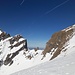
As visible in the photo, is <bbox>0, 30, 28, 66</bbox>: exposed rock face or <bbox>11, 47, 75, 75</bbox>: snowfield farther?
<bbox>0, 30, 28, 66</bbox>: exposed rock face

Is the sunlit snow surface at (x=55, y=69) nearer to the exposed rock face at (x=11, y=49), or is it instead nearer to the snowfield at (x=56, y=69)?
the snowfield at (x=56, y=69)

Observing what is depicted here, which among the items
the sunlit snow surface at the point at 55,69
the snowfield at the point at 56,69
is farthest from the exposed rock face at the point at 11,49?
the snowfield at the point at 56,69

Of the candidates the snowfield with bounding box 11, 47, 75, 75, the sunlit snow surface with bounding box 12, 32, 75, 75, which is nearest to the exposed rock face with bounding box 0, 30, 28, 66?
the sunlit snow surface with bounding box 12, 32, 75, 75

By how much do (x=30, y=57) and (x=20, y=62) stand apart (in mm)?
10631

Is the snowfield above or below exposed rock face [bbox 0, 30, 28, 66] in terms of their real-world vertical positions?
below

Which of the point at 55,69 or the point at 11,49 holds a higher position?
the point at 11,49

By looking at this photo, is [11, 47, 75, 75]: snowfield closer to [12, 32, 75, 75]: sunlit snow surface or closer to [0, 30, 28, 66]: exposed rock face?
[12, 32, 75, 75]: sunlit snow surface

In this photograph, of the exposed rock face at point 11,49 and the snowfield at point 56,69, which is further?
the exposed rock face at point 11,49

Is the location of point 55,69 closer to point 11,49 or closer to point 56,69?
point 56,69

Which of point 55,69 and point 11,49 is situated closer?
point 55,69

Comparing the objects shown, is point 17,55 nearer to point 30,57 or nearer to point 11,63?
point 11,63

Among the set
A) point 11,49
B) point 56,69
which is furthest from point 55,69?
point 11,49

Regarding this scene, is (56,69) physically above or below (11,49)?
below

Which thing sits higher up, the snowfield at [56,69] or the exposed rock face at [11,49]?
the exposed rock face at [11,49]
